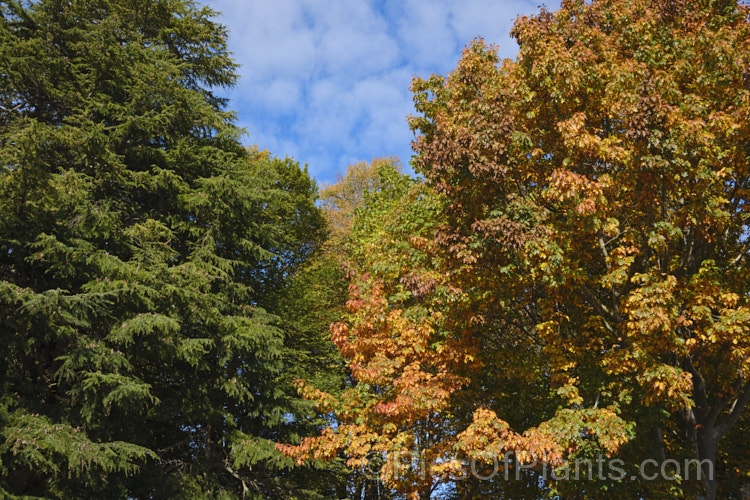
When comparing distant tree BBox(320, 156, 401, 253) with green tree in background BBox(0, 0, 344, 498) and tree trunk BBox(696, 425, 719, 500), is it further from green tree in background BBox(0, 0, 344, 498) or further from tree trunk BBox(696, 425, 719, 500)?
tree trunk BBox(696, 425, 719, 500)

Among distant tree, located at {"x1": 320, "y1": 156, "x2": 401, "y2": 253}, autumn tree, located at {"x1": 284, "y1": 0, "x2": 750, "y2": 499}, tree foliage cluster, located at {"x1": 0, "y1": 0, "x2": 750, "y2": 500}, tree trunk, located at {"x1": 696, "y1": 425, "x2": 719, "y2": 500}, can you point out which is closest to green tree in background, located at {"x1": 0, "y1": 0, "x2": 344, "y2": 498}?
tree foliage cluster, located at {"x1": 0, "y1": 0, "x2": 750, "y2": 500}

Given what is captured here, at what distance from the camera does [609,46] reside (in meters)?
10.9

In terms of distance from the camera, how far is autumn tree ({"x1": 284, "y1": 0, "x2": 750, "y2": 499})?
944 cm

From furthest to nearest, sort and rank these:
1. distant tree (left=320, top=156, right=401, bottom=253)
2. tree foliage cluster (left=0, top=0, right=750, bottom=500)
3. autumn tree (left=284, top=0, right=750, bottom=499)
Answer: distant tree (left=320, top=156, right=401, bottom=253), tree foliage cluster (left=0, top=0, right=750, bottom=500), autumn tree (left=284, top=0, right=750, bottom=499)

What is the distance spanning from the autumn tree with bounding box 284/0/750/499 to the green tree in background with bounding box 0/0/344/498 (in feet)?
10.6

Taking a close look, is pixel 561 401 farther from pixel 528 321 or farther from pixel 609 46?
pixel 609 46

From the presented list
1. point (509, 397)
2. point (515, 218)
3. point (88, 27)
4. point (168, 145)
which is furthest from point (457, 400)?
point (88, 27)

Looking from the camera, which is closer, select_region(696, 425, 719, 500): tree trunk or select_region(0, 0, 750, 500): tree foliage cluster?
select_region(0, 0, 750, 500): tree foliage cluster

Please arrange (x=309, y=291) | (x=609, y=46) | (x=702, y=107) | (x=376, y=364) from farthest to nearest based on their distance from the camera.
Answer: (x=309, y=291) < (x=376, y=364) < (x=609, y=46) < (x=702, y=107)

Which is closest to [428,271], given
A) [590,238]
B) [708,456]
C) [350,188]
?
[590,238]

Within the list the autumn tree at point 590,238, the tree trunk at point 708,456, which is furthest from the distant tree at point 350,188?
the tree trunk at point 708,456

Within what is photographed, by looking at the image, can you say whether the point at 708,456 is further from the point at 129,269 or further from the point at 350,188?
the point at 350,188

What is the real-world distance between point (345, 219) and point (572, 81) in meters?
22.0

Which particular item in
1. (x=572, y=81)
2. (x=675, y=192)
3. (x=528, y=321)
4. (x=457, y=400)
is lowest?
(x=457, y=400)
